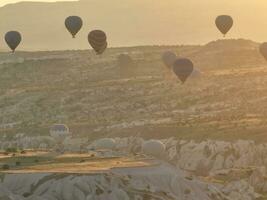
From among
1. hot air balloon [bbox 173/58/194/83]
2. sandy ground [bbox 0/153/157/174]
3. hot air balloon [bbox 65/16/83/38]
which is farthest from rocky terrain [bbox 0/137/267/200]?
hot air balloon [bbox 65/16/83/38]

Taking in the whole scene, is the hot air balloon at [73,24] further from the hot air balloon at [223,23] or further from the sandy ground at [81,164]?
the sandy ground at [81,164]

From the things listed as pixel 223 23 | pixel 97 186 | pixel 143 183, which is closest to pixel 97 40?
pixel 223 23

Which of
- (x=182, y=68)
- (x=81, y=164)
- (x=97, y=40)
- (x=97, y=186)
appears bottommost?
(x=97, y=186)

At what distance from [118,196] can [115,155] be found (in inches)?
1088

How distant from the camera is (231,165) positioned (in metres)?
139

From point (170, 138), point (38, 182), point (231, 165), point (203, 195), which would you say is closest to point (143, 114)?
point (170, 138)

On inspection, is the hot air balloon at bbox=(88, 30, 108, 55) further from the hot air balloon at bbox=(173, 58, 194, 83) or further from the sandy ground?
the sandy ground

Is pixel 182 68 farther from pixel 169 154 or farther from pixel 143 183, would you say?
pixel 143 183

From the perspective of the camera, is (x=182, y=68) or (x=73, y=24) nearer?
(x=182, y=68)

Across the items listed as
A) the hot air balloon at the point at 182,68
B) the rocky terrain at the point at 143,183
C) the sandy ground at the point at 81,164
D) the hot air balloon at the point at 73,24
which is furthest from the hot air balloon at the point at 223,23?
the sandy ground at the point at 81,164

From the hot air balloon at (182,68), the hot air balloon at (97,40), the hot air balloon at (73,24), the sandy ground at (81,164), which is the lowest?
the sandy ground at (81,164)

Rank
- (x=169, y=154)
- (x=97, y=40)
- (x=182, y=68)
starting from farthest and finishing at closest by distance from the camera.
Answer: (x=182, y=68)
(x=97, y=40)
(x=169, y=154)

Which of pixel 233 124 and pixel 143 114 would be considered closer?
pixel 233 124

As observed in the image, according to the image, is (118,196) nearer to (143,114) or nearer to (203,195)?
(203,195)
